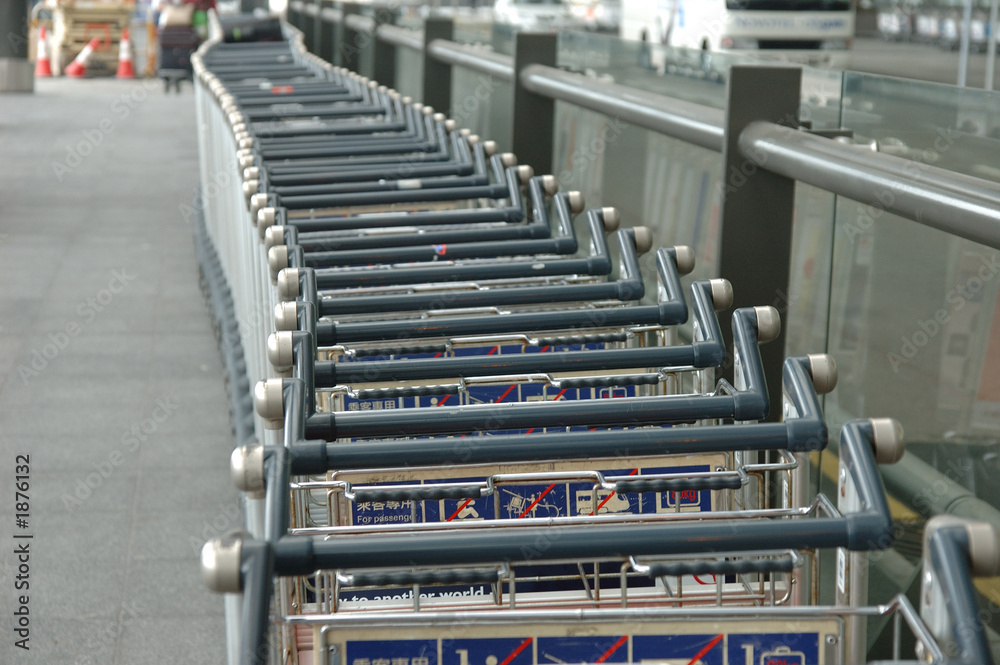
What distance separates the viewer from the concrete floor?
3.14m

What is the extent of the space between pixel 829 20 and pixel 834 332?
41.5ft

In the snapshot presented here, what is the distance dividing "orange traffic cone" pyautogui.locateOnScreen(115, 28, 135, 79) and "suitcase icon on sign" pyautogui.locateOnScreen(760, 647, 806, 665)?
23.4 metres

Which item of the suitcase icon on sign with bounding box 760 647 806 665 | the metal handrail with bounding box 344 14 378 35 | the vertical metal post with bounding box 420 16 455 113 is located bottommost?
the suitcase icon on sign with bounding box 760 647 806 665

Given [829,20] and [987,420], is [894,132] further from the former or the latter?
[829,20]

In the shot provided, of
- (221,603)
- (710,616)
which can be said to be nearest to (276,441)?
(710,616)

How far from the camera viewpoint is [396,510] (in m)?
1.74

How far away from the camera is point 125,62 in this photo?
22734 millimetres

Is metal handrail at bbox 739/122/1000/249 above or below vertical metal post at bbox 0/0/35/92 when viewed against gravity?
below

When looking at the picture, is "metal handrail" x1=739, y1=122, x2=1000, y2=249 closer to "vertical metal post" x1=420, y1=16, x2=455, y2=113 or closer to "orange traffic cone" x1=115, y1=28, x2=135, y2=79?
"vertical metal post" x1=420, y1=16, x2=455, y2=113

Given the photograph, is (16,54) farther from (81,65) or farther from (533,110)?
(533,110)

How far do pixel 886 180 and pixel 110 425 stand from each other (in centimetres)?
373

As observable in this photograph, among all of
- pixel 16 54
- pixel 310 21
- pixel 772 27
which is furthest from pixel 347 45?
pixel 16 54

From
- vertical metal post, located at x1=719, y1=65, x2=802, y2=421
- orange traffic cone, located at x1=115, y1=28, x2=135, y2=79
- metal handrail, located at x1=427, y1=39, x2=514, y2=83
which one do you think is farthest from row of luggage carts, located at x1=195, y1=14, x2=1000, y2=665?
orange traffic cone, located at x1=115, y1=28, x2=135, y2=79

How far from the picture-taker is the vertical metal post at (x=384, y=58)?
26.5ft
